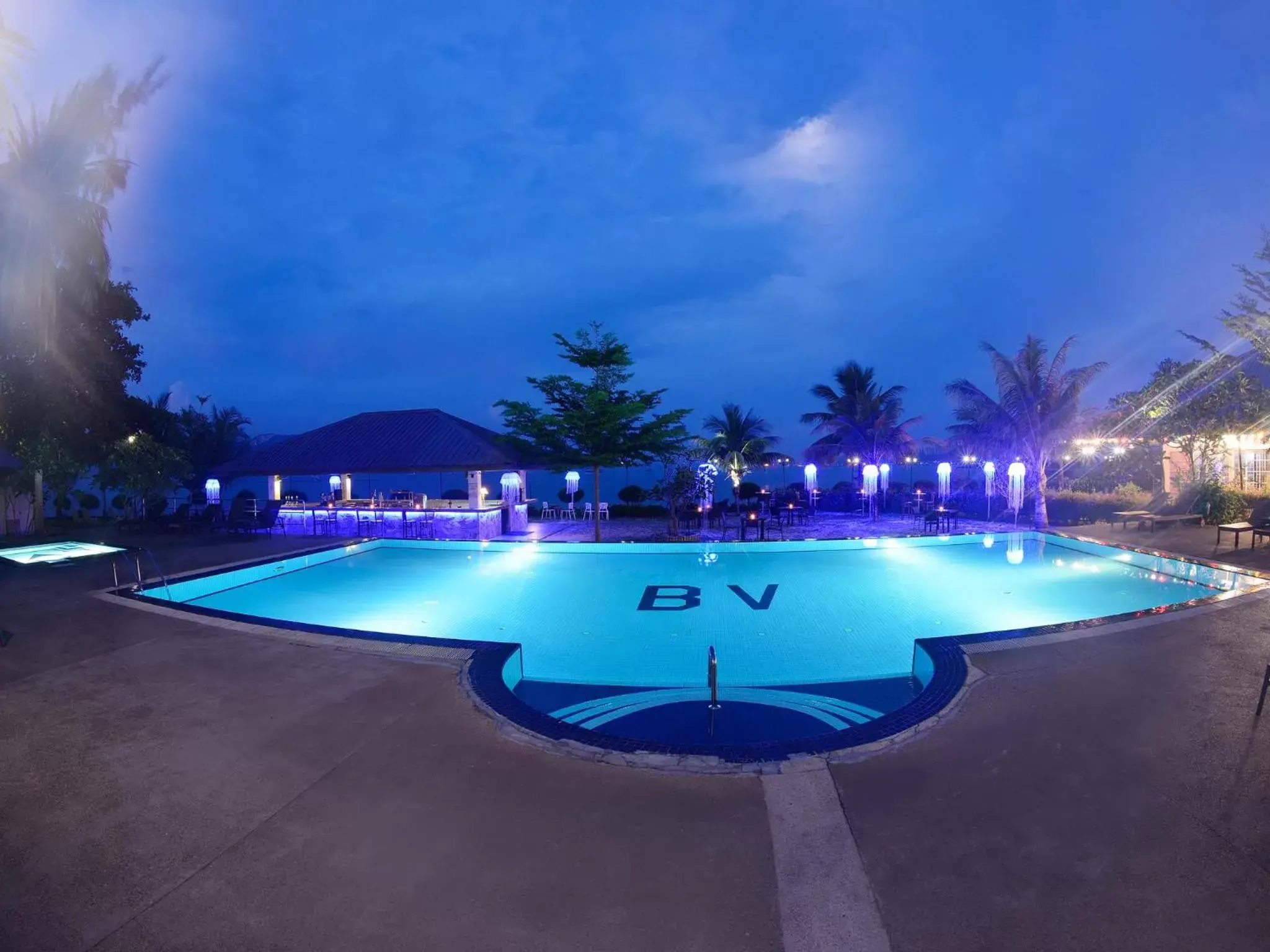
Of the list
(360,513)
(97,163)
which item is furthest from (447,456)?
(97,163)

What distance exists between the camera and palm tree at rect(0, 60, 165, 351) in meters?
14.6

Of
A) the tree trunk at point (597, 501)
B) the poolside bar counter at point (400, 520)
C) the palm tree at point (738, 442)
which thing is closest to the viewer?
the tree trunk at point (597, 501)

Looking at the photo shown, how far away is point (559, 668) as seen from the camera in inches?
287

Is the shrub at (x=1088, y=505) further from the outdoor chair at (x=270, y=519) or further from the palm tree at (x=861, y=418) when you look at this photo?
the outdoor chair at (x=270, y=519)

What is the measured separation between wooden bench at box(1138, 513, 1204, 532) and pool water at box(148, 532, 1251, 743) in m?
2.63

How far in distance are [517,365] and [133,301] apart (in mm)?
54093

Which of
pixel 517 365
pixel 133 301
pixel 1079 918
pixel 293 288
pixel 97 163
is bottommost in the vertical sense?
pixel 1079 918

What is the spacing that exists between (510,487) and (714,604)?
1030 cm

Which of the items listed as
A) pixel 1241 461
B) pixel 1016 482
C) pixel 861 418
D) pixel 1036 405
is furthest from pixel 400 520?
pixel 1241 461

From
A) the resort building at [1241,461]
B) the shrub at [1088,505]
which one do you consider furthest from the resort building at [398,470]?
the resort building at [1241,461]

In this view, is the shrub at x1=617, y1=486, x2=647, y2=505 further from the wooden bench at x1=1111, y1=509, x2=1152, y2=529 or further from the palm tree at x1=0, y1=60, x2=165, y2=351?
the palm tree at x1=0, y1=60, x2=165, y2=351

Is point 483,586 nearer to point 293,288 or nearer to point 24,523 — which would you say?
point 24,523

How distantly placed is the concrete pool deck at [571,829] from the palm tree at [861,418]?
20012mm

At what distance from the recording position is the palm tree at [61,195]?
14.6m
